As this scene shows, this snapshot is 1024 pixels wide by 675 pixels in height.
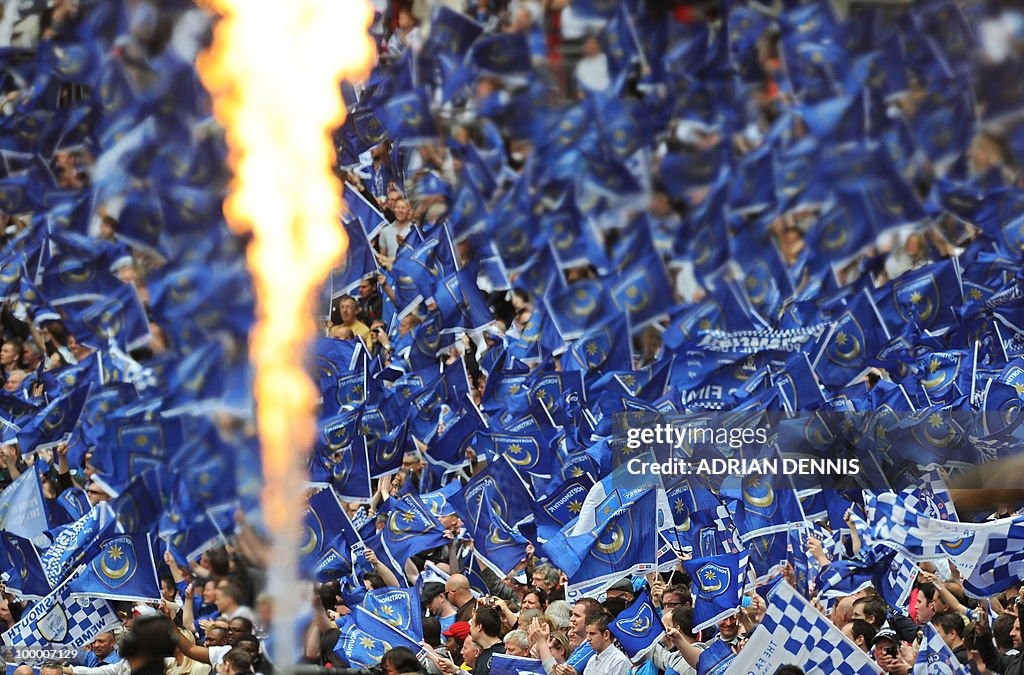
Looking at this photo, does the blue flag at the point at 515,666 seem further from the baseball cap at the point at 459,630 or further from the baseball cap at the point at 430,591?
the baseball cap at the point at 430,591

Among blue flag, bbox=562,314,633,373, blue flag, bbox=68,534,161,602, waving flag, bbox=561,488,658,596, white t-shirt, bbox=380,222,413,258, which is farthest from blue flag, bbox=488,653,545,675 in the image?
white t-shirt, bbox=380,222,413,258

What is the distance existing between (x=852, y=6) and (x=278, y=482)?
52.4ft

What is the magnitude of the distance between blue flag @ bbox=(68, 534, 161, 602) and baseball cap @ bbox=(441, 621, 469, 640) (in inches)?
102

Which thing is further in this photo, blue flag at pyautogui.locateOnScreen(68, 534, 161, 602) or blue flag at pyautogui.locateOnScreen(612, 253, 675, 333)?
blue flag at pyautogui.locateOnScreen(612, 253, 675, 333)

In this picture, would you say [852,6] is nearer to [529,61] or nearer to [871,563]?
[529,61]

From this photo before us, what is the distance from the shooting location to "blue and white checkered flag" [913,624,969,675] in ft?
36.0

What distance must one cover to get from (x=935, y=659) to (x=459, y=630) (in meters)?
3.38

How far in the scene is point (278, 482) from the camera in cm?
754

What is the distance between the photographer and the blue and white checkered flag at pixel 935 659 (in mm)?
10977

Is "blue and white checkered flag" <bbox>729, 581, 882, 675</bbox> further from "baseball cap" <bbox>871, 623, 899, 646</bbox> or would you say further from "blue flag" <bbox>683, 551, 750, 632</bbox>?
"blue flag" <bbox>683, 551, 750, 632</bbox>

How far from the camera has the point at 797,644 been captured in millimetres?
11273

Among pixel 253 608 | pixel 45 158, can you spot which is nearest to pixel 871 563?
pixel 253 608

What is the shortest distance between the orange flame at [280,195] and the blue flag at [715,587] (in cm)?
306

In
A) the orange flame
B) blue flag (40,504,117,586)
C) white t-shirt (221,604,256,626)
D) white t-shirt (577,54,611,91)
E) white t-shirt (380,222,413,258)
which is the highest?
the orange flame
